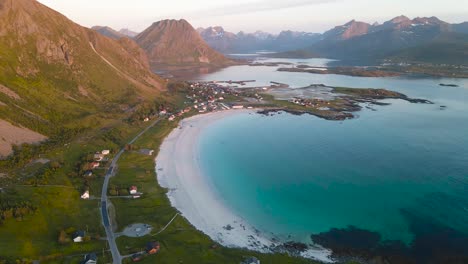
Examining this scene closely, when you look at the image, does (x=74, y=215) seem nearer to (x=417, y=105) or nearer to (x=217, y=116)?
(x=217, y=116)

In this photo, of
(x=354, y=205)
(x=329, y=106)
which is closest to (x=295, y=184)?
(x=354, y=205)

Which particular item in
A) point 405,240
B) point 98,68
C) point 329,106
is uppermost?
point 98,68

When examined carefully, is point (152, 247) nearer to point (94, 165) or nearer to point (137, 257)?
point (137, 257)

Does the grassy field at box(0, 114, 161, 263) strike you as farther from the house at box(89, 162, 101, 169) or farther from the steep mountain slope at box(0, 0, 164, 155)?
the steep mountain slope at box(0, 0, 164, 155)

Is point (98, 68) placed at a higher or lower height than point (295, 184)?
higher

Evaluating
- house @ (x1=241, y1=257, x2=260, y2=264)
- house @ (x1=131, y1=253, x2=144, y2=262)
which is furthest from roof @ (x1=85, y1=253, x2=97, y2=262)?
house @ (x1=241, y1=257, x2=260, y2=264)

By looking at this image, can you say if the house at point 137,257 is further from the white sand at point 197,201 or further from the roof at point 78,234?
the white sand at point 197,201

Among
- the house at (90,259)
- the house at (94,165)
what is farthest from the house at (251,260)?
the house at (94,165)
